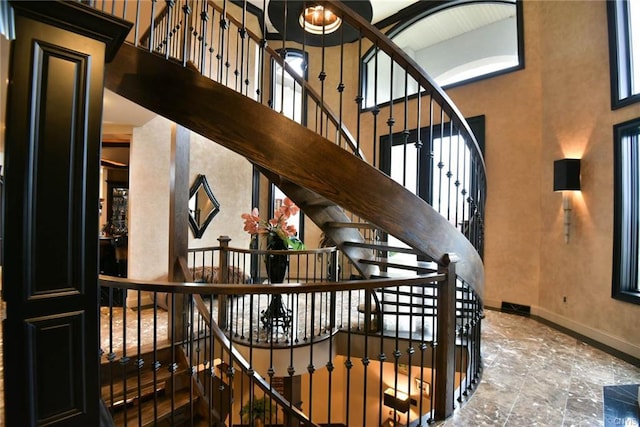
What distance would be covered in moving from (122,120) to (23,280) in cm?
315

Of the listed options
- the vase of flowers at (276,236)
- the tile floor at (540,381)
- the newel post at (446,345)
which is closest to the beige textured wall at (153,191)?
the vase of flowers at (276,236)

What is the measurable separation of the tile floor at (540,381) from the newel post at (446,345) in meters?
0.10

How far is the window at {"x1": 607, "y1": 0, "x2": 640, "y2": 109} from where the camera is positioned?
3049mm

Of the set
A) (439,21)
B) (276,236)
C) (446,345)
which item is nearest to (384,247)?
(446,345)

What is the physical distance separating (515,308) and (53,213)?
15.9 ft

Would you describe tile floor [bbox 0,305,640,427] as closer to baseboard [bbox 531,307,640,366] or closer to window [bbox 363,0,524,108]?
baseboard [bbox 531,307,640,366]

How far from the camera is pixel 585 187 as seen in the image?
11.3ft

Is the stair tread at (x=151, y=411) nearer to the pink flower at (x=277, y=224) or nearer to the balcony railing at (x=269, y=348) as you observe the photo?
the balcony railing at (x=269, y=348)

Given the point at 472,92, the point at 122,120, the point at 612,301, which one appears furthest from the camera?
the point at 472,92

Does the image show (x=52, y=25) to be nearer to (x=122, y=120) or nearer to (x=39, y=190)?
(x=39, y=190)

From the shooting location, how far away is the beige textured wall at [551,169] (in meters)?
3.24

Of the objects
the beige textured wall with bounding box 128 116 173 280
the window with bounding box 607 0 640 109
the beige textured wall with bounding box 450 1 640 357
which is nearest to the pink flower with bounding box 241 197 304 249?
the beige textured wall with bounding box 128 116 173 280

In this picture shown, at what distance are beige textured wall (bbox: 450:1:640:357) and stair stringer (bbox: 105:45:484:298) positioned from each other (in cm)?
236

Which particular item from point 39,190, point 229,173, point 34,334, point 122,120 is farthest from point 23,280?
point 229,173
